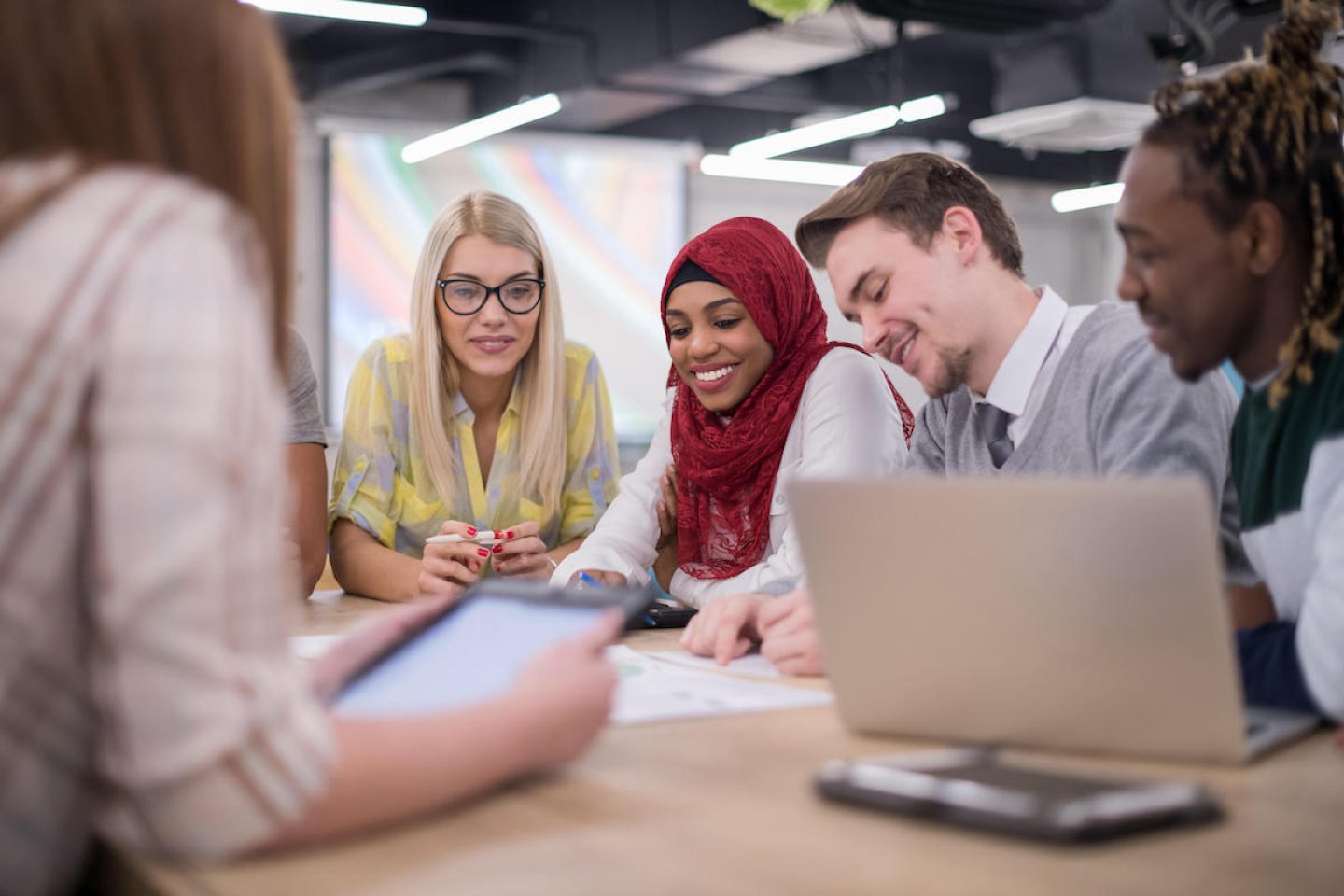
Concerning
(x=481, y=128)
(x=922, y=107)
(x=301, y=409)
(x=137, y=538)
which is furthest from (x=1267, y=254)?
(x=481, y=128)

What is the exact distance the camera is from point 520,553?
7.73 feet

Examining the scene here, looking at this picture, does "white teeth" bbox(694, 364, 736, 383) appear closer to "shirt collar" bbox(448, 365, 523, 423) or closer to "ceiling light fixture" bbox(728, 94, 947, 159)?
"shirt collar" bbox(448, 365, 523, 423)

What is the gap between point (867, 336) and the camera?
7.16ft

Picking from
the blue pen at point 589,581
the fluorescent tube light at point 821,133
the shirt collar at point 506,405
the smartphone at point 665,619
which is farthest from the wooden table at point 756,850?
the fluorescent tube light at point 821,133

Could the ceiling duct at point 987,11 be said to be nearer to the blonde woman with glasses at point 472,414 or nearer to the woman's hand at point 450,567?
the blonde woman with glasses at point 472,414

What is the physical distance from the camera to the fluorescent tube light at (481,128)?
8.17 meters

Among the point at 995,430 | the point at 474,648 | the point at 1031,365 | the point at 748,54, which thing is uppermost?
the point at 748,54

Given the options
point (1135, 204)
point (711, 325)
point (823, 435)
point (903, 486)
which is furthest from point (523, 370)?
point (903, 486)

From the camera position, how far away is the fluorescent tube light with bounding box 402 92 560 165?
8.17 metres

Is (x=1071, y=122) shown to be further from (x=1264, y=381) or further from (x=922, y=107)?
(x=1264, y=381)

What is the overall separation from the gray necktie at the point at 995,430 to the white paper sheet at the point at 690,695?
72cm

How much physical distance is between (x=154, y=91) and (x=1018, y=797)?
29.1 inches

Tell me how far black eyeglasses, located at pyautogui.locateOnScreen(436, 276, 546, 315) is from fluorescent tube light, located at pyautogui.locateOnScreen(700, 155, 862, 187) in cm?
706

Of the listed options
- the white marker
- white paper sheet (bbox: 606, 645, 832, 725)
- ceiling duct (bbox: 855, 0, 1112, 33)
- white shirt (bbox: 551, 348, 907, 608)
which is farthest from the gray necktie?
ceiling duct (bbox: 855, 0, 1112, 33)
